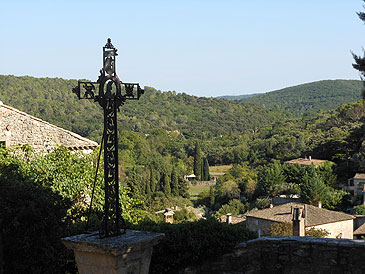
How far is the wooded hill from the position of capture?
14162 cm

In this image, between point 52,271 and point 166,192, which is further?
point 166,192

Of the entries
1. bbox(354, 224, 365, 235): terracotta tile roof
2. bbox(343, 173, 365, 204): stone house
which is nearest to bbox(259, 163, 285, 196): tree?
bbox(343, 173, 365, 204): stone house

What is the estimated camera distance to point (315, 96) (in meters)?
158

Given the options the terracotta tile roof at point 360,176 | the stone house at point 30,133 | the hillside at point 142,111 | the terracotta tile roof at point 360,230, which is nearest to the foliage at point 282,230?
the terracotta tile roof at point 360,230

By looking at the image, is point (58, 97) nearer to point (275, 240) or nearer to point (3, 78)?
point (3, 78)

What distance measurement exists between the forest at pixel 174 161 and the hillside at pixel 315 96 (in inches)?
174

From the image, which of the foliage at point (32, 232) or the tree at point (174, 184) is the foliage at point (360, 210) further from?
the foliage at point (32, 232)

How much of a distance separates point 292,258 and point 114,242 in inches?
106

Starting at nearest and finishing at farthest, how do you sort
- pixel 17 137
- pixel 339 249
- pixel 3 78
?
pixel 339 249 → pixel 17 137 → pixel 3 78

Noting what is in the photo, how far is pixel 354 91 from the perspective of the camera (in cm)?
14438

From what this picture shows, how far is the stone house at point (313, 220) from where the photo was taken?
77.1 ft

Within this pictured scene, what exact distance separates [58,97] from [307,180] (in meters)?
61.8

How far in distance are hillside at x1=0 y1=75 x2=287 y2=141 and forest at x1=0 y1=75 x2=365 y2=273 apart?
0.25 m

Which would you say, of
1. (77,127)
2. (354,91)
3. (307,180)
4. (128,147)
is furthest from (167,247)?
(354,91)
